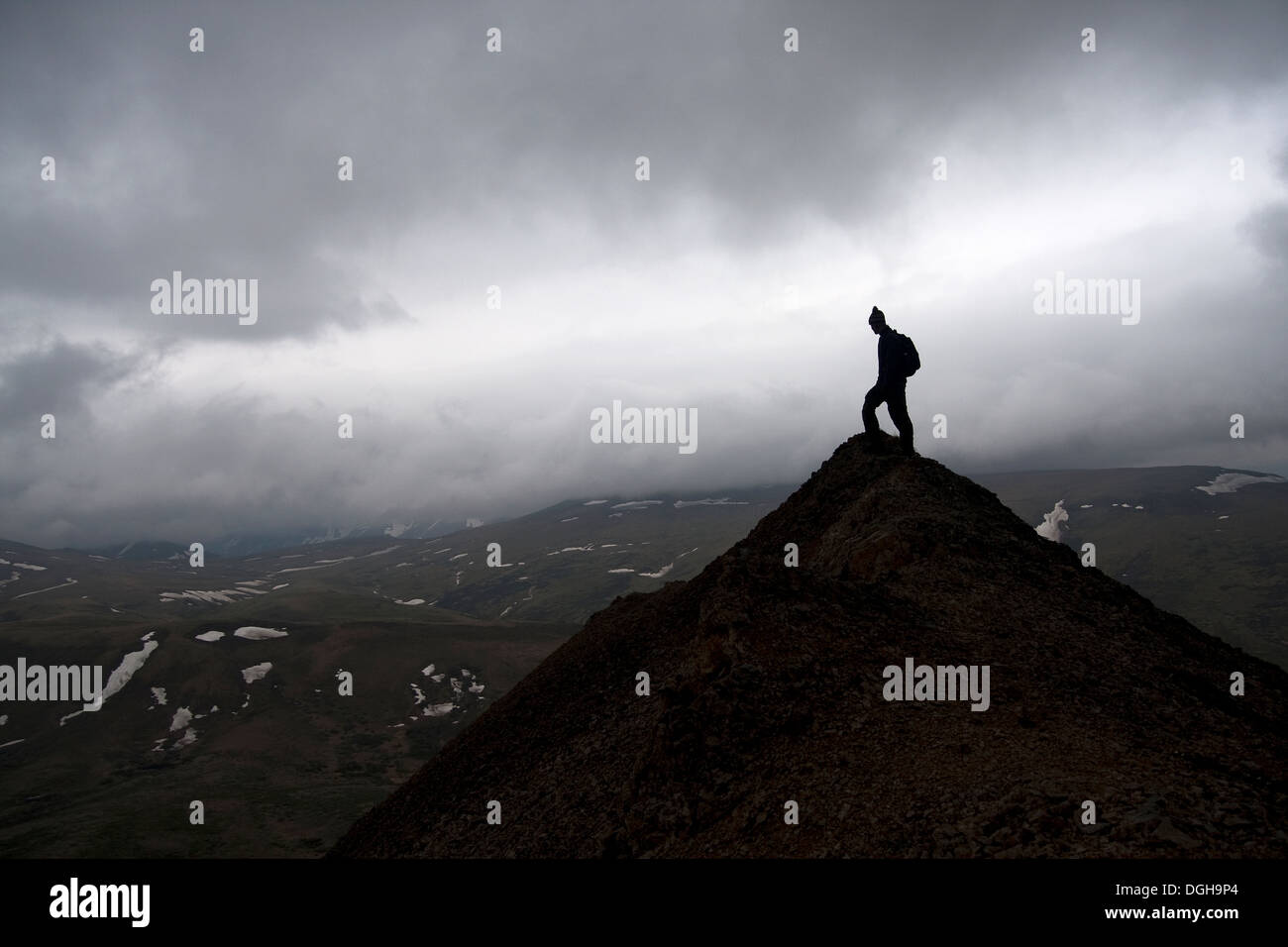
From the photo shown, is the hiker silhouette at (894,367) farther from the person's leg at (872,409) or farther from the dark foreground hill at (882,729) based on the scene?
the dark foreground hill at (882,729)

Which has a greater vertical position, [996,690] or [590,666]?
[996,690]

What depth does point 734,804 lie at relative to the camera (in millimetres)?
11203

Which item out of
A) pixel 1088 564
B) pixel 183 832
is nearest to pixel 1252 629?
pixel 1088 564

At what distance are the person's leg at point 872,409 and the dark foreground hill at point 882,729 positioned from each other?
3511 millimetres

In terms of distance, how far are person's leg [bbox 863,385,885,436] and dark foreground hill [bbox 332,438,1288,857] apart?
351 centimetres

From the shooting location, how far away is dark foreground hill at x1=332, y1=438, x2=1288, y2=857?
31.1ft

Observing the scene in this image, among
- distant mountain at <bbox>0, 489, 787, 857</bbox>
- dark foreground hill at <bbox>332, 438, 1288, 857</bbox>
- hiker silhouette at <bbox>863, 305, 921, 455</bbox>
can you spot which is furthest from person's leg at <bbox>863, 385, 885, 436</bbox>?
distant mountain at <bbox>0, 489, 787, 857</bbox>

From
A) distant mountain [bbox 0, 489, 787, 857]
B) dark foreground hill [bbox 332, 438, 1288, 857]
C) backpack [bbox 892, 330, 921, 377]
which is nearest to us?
dark foreground hill [bbox 332, 438, 1288, 857]

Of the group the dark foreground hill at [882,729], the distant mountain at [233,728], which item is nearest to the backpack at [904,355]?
the dark foreground hill at [882,729]

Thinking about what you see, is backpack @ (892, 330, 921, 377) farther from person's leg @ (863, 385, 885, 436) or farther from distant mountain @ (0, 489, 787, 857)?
distant mountain @ (0, 489, 787, 857)

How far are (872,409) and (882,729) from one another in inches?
560

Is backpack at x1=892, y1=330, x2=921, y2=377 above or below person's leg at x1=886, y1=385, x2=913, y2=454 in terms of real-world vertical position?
above

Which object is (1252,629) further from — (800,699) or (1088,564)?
(800,699)

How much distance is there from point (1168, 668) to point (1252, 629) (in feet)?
784
